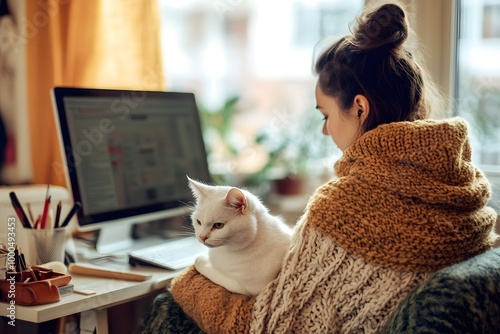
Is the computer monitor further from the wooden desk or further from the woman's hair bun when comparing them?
the woman's hair bun

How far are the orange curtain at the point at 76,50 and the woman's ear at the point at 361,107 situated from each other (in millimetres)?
926

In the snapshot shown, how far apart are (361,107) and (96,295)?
0.65m

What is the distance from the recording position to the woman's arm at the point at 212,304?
1112mm

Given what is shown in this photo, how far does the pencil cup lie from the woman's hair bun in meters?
0.78

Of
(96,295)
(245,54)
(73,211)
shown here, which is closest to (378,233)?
(96,295)

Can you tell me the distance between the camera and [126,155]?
161 cm

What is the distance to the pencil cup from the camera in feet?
4.24

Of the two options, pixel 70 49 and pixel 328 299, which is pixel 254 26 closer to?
pixel 70 49

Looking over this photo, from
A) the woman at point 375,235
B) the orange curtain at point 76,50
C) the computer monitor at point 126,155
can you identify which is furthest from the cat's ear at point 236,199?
the orange curtain at point 76,50

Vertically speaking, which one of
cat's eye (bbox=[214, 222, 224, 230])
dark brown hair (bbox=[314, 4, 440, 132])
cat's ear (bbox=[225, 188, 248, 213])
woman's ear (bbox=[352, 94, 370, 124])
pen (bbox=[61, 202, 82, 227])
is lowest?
pen (bbox=[61, 202, 82, 227])

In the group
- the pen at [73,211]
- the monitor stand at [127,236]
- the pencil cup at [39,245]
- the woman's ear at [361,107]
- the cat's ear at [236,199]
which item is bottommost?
the monitor stand at [127,236]

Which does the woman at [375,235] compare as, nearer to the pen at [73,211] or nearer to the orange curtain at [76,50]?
the pen at [73,211]

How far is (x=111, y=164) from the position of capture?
1.57 metres

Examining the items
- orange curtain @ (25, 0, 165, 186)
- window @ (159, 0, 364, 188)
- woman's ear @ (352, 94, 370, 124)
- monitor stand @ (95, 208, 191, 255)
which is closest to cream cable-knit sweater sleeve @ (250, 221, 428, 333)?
woman's ear @ (352, 94, 370, 124)
